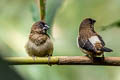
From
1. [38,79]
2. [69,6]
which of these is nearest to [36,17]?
[38,79]

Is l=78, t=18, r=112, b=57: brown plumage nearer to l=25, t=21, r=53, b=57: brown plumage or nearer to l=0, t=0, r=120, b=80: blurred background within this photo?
l=0, t=0, r=120, b=80: blurred background

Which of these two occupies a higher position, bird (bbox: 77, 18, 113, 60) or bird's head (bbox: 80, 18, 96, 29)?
bird's head (bbox: 80, 18, 96, 29)

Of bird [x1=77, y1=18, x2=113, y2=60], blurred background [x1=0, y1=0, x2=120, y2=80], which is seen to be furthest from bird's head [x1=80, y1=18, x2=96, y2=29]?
bird [x1=77, y1=18, x2=113, y2=60]

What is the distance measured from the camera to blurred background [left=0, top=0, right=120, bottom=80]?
195 centimetres

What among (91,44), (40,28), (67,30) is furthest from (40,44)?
(67,30)

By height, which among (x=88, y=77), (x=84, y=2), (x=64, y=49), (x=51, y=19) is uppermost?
(x=84, y=2)

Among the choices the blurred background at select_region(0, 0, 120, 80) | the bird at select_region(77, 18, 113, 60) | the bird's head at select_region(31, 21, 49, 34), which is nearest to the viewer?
the bird at select_region(77, 18, 113, 60)

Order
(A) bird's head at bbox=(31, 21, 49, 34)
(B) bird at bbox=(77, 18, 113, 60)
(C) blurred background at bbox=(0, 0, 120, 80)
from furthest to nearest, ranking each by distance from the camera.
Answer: (A) bird's head at bbox=(31, 21, 49, 34) → (C) blurred background at bbox=(0, 0, 120, 80) → (B) bird at bbox=(77, 18, 113, 60)

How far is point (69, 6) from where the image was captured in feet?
8.41

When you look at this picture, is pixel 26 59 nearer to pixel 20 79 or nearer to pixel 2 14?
pixel 20 79

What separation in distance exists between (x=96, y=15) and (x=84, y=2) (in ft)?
0.58

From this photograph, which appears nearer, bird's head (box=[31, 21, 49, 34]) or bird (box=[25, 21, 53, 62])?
bird (box=[25, 21, 53, 62])

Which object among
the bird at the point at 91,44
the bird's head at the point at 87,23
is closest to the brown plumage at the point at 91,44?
the bird at the point at 91,44

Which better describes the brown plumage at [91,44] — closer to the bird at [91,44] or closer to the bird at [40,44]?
the bird at [91,44]
